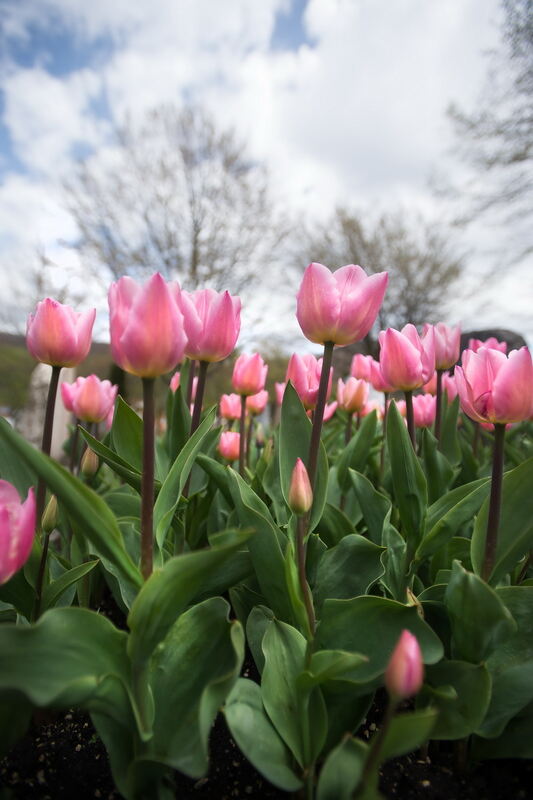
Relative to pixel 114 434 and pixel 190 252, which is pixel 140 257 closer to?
pixel 190 252

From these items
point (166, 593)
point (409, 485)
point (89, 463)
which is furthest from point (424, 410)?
point (166, 593)

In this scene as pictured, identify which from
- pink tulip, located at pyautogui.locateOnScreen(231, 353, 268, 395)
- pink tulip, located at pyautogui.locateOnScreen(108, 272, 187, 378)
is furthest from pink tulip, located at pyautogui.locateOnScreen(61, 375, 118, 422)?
pink tulip, located at pyautogui.locateOnScreen(108, 272, 187, 378)

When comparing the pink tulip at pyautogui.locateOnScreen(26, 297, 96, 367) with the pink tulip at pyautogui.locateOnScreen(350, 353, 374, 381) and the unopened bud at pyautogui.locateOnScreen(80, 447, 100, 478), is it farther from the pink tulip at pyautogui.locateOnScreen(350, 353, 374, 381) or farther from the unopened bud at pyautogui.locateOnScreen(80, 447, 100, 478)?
the pink tulip at pyautogui.locateOnScreen(350, 353, 374, 381)

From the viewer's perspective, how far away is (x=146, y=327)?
1.89 ft

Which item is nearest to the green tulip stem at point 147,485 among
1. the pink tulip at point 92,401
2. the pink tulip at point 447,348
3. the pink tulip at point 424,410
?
the pink tulip at point 92,401

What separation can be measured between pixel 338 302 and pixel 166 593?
17.6 inches

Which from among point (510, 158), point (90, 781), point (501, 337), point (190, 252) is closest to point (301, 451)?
point (90, 781)

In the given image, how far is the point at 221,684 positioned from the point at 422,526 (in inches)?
18.3

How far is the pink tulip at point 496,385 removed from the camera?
0.70 meters

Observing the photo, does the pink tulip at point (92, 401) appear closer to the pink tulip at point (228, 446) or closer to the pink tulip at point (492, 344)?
the pink tulip at point (228, 446)

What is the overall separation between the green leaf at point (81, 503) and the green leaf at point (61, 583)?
0.20 metres

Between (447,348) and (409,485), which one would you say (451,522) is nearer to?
(409,485)

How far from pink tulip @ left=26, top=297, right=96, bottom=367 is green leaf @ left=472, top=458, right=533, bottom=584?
2.27 ft

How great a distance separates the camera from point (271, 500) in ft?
→ 3.86
